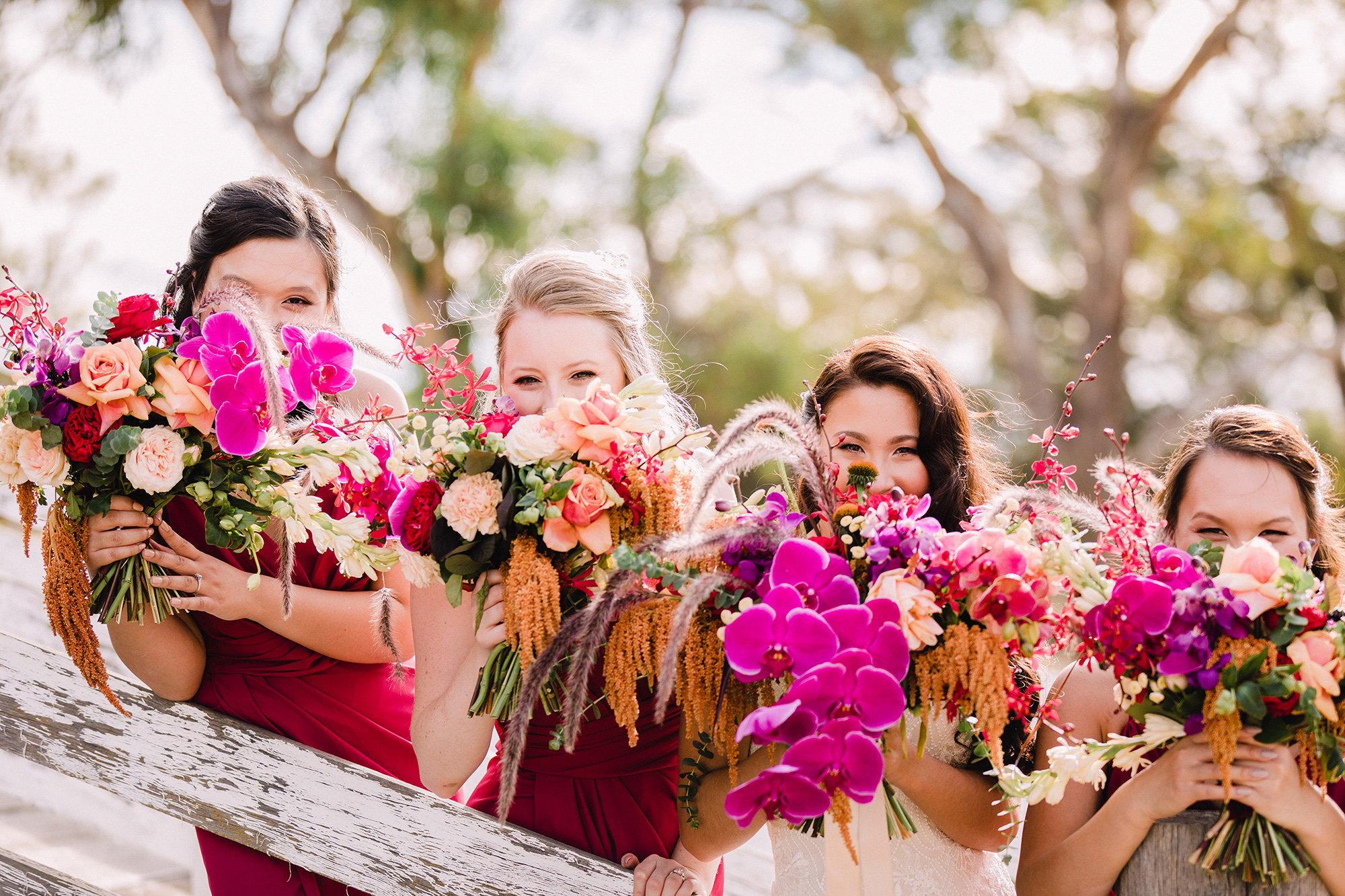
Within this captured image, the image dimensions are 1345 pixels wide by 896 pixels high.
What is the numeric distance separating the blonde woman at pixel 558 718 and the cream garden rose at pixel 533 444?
0.24 m

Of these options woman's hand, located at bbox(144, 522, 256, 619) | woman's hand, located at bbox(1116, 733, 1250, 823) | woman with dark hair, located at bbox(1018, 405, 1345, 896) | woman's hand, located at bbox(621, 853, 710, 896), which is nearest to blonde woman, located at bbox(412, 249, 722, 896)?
woman's hand, located at bbox(621, 853, 710, 896)

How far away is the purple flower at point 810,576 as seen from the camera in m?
1.52

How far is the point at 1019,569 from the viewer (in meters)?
1.57

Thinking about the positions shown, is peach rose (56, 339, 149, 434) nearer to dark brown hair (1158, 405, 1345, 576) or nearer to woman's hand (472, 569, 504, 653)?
woman's hand (472, 569, 504, 653)

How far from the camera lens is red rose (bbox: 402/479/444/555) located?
1801 millimetres

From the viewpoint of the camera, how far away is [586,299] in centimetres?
252

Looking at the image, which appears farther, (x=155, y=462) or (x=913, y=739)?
(x=913, y=739)

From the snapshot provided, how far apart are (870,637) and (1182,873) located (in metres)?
0.88

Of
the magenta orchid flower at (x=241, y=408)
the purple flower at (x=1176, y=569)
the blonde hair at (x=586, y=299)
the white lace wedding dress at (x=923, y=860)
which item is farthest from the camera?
the blonde hair at (x=586, y=299)

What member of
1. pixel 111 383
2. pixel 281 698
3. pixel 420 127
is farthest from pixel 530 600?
pixel 420 127

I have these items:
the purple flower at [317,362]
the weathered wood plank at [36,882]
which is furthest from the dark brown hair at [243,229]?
the weathered wood plank at [36,882]

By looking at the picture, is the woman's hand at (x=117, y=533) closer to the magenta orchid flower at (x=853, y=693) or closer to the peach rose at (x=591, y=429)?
the peach rose at (x=591, y=429)

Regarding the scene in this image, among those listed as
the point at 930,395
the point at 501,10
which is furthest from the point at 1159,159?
the point at 930,395

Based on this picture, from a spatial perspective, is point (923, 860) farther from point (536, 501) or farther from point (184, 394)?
point (184, 394)
